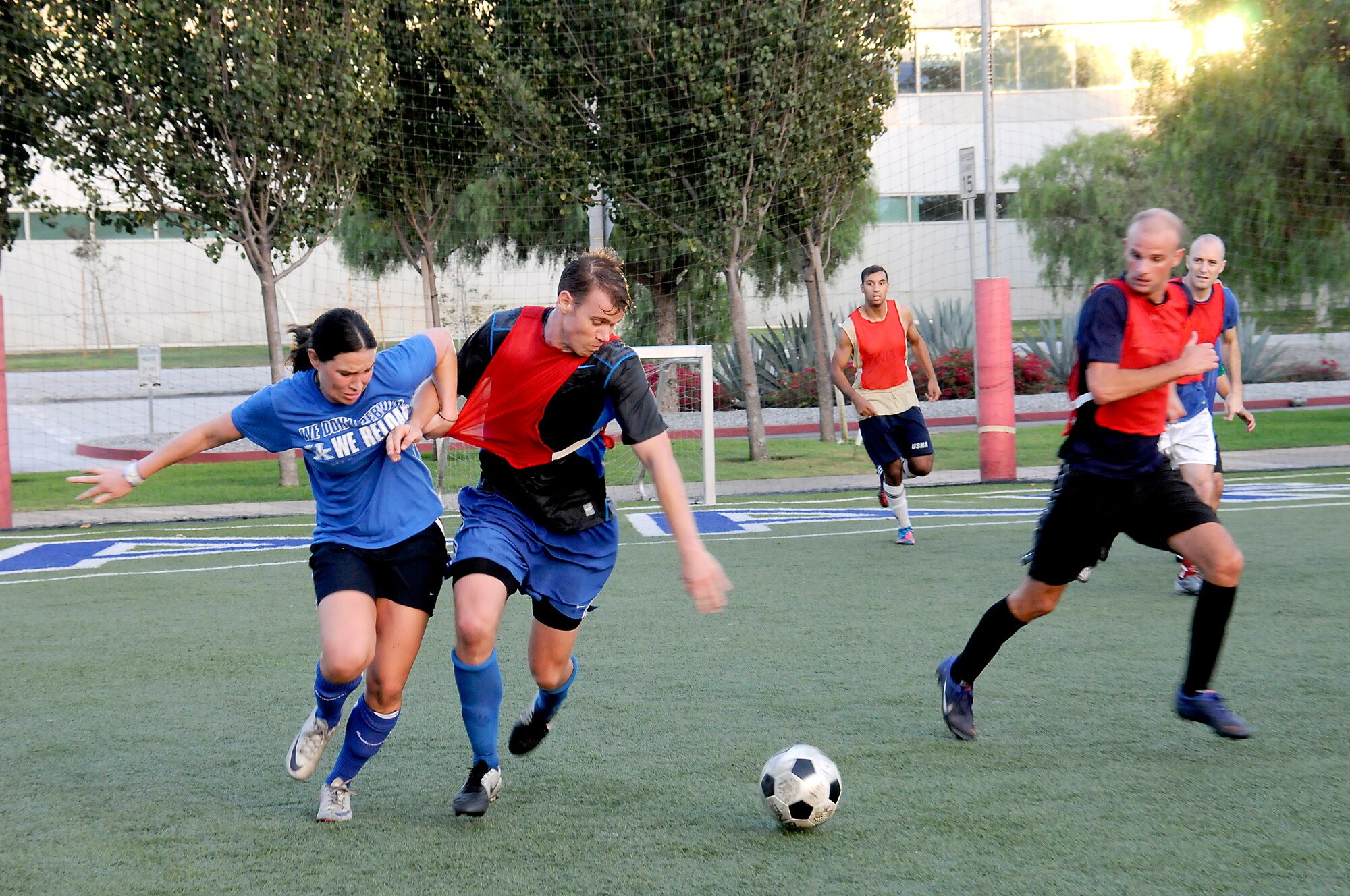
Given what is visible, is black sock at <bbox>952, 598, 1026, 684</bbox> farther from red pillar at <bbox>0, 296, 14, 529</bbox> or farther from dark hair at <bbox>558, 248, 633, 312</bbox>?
red pillar at <bbox>0, 296, 14, 529</bbox>

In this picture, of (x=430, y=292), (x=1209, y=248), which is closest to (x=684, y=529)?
(x=1209, y=248)

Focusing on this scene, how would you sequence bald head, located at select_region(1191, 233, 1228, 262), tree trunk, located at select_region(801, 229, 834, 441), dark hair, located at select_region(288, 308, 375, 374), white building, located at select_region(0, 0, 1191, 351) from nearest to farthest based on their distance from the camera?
1. dark hair, located at select_region(288, 308, 375, 374)
2. bald head, located at select_region(1191, 233, 1228, 262)
3. tree trunk, located at select_region(801, 229, 834, 441)
4. white building, located at select_region(0, 0, 1191, 351)

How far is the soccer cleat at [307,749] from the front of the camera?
3.93 metres

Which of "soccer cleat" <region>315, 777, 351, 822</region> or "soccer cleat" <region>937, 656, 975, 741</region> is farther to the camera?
"soccer cleat" <region>937, 656, 975, 741</region>

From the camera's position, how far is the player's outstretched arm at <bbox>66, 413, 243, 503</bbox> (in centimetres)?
378

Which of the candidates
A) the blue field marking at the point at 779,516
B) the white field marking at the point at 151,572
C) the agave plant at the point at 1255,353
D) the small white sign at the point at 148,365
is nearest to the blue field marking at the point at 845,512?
the blue field marking at the point at 779,516

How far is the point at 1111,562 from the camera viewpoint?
823 cm

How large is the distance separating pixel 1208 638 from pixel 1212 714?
0.87 feet

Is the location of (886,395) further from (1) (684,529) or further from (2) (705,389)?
(1) (684,529)

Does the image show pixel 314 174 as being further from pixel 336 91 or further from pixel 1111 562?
pixel 1111 562

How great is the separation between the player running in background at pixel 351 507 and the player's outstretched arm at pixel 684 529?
0.79 m

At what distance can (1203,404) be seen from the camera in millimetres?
7230

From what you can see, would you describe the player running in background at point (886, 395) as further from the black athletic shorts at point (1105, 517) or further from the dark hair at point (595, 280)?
the dark hair at point (595, 280)

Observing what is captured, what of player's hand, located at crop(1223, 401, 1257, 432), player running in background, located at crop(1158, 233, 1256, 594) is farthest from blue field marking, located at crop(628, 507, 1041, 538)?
player running in background, located at crop(1158, 233, 1256, 594)
